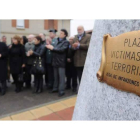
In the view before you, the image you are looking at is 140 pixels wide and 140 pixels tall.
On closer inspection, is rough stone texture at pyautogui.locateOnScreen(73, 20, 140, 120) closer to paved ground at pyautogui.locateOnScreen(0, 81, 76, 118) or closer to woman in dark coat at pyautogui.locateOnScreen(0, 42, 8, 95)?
paved ground at pyautogui.locateOnScreen(0, 81, 76, 118)

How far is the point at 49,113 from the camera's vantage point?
2807 millimetres

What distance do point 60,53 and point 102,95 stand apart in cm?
217

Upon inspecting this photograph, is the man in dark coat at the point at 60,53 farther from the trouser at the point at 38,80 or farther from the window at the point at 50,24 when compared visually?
the window at the point at 50,24

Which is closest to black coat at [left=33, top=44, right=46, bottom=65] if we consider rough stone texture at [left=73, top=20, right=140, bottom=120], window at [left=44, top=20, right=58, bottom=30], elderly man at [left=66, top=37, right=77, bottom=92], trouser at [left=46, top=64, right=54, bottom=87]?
trouser at [left=46, top=64, right=54, bottom=87]

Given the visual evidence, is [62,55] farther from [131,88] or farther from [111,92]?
[131,88]

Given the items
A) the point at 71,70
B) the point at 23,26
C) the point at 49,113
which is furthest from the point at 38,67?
the point at 23,26

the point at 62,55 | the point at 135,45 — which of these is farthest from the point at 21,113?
the point at 135,45

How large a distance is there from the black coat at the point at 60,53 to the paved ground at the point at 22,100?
825mm

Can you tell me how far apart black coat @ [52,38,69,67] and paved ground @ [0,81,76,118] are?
2.71ft

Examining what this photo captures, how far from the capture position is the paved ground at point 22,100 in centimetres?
309

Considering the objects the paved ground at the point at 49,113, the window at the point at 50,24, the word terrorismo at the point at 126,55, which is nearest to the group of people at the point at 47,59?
the paved ground at the point at 49,113

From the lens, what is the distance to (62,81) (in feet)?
12.2

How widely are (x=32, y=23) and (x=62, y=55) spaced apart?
1110cm

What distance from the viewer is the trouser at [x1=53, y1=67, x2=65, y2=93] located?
3660mm
